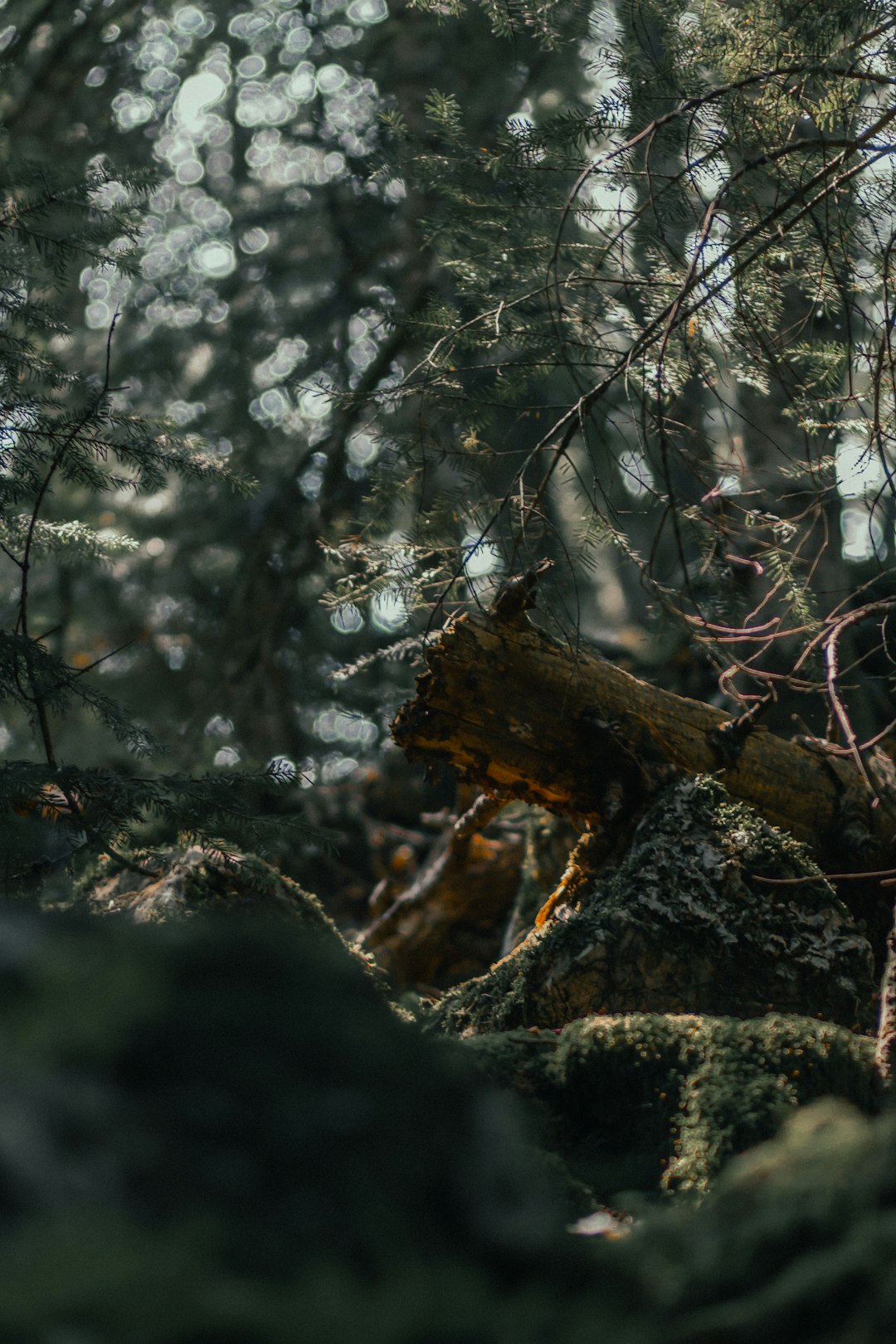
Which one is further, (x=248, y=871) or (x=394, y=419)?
(x=394, y=419)

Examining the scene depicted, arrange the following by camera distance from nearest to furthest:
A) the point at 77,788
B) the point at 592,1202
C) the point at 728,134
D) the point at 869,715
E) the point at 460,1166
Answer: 1. the point at 460,1166
2. the point at 592,1202
3. the point at 77,788
4. the point at 728,134
5. the point at 869,715

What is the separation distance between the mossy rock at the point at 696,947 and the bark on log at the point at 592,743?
35 cm

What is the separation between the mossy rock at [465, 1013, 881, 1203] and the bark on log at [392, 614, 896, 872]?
4.52 ft

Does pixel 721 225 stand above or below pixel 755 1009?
above

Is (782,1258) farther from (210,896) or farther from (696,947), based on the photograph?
(210,896)

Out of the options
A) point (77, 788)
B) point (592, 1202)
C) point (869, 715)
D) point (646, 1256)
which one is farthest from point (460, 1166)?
point (869, 715)

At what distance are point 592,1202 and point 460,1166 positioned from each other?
3.76 feet

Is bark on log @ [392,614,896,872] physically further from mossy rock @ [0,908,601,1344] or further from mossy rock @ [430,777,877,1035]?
mossy rock @ [0,908,601,1344]

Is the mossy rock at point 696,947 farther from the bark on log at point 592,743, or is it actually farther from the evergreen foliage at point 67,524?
the evergreen foliage at point 67,524

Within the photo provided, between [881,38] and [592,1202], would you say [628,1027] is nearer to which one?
[592,1202]

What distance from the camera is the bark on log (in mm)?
3945

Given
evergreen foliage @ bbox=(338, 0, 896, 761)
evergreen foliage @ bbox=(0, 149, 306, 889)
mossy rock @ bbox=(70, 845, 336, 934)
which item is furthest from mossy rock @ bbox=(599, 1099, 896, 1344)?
mossy rock @ bbox=(70, 845, 336, 934)

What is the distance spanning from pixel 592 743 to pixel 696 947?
0.91 m

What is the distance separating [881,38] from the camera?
3.29m
